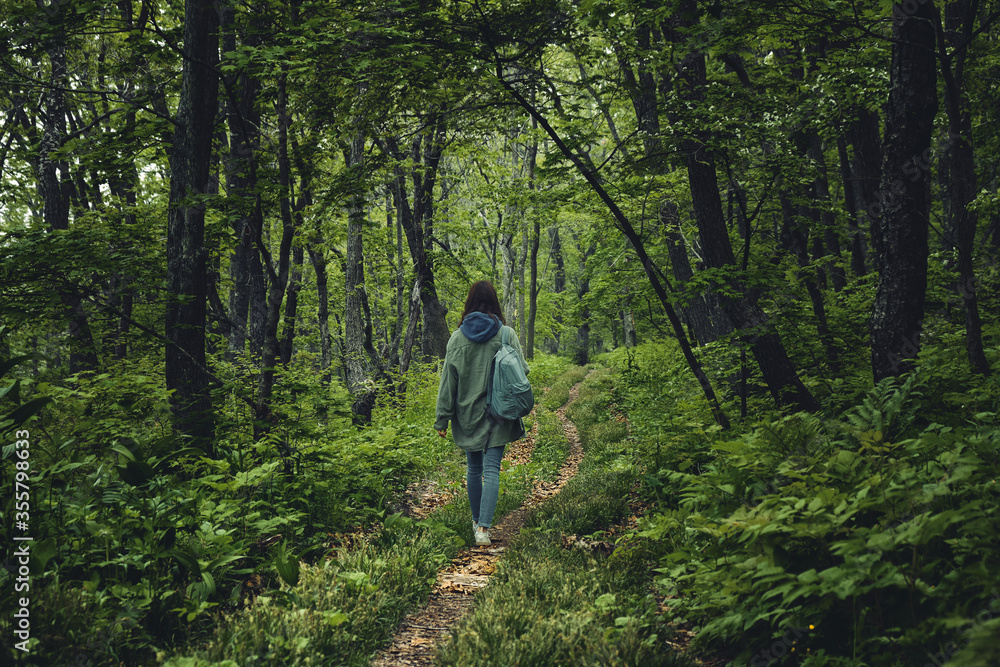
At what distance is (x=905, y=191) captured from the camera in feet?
14.8

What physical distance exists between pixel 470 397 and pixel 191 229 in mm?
3568

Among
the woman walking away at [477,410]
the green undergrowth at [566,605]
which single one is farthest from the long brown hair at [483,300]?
the green undergrowth at [566,605]

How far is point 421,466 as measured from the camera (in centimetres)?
768

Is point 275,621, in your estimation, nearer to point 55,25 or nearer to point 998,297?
point 55,25

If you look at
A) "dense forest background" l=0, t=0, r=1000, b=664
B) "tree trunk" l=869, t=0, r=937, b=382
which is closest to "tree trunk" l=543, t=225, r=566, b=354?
"dense forest background" l=0, t=0, r=1000, b=664

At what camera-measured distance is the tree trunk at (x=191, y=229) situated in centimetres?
558

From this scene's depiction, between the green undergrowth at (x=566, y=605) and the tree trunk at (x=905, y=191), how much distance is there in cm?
308

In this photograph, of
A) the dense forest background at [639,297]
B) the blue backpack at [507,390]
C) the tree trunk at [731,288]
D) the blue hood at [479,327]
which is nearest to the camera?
the dense forest background at [639,297]

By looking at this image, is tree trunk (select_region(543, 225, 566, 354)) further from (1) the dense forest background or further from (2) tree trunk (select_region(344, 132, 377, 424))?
(1) the dense forest background

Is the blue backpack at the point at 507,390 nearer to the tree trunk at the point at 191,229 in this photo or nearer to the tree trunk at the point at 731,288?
the tree trunk at the point at 731,288

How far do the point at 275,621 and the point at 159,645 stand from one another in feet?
2.14

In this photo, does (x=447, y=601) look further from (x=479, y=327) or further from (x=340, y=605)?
(x=479, y=327)

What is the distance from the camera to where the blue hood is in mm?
5457

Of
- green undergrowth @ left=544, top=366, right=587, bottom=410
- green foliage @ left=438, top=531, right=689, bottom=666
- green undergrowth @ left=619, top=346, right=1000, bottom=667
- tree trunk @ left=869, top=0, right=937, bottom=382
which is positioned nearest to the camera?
green undergrowth @ left=619, top=346, right=1000, bottom=667
